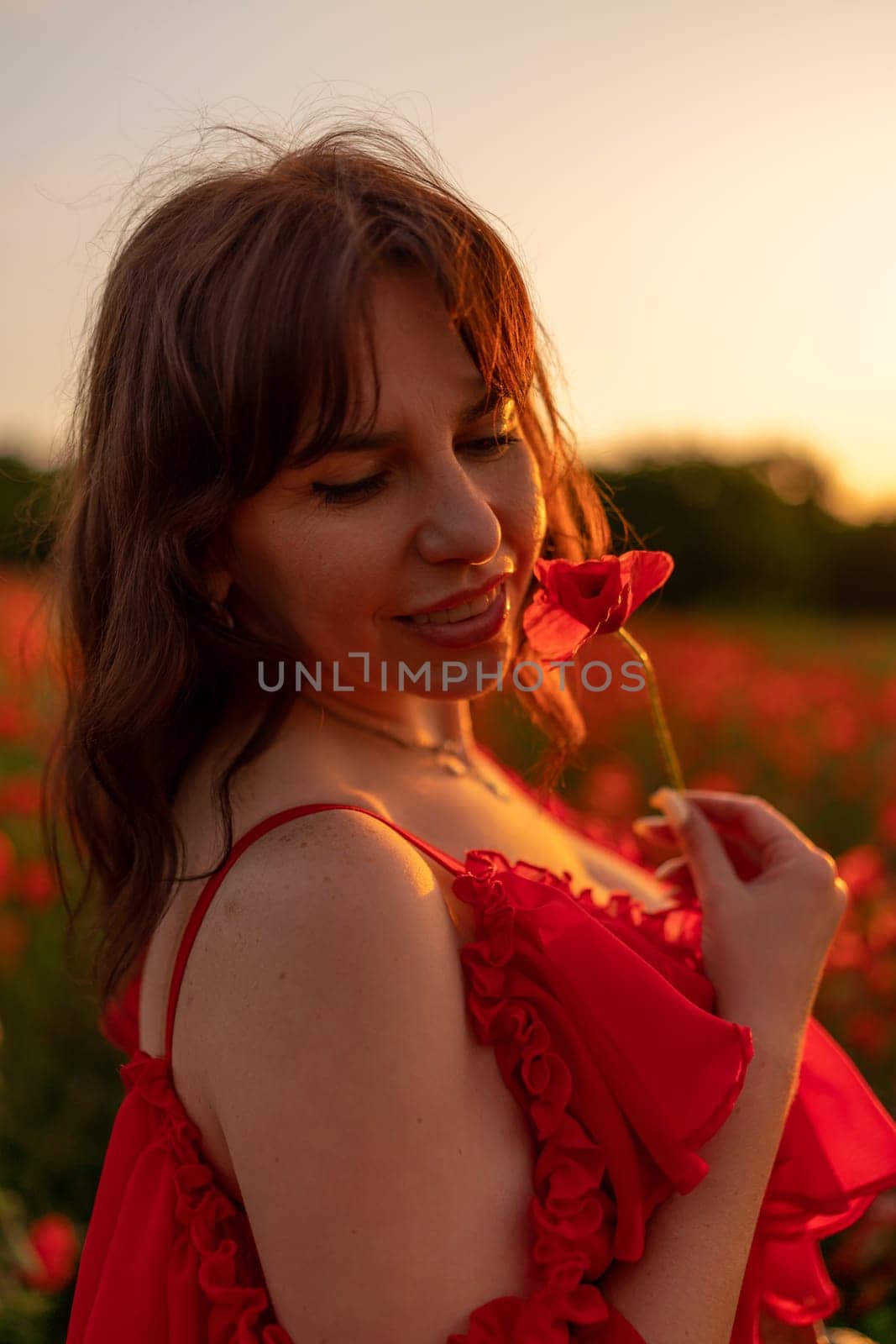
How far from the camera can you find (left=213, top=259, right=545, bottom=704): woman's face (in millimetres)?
1074

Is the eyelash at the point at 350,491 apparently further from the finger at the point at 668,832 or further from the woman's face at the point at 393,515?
→ the finger at the point at 668,832

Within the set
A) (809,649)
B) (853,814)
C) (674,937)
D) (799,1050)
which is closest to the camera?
(799,1050)

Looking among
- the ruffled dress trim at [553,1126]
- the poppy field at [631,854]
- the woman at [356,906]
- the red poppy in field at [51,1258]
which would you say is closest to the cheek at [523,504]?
the woman at [356,906]

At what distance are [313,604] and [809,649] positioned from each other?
5553 millimetres

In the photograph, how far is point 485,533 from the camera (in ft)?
3.62

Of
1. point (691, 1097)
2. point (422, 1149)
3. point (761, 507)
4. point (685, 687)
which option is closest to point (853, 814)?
point (685, 687)

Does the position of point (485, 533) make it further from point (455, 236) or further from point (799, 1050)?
point (799, 1050)

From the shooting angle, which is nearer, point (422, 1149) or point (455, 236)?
point (422, 1149)

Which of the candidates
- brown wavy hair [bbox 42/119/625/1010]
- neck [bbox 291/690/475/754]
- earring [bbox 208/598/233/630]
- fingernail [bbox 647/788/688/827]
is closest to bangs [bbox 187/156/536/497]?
brown wavy hair [bbox 42/119/625/1010]

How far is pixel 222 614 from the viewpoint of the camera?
121 centimetres

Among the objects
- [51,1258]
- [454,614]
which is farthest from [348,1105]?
[51,1258]

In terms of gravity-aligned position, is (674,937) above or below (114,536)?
below

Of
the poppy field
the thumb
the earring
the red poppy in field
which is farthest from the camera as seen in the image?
the poppy field

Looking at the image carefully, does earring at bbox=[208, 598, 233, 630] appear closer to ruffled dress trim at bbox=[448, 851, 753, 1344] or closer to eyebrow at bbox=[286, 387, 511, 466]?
eyebrow at bbox=[286, 387, 511, 466]
